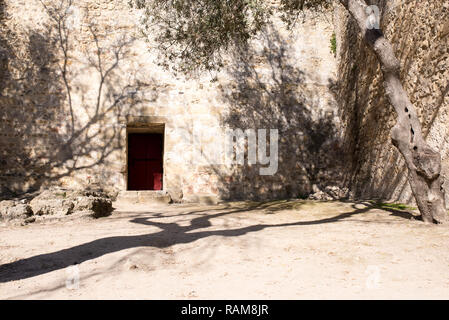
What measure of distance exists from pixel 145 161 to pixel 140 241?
602 centimetres

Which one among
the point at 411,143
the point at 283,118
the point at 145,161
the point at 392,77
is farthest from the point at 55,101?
the point at 411,143

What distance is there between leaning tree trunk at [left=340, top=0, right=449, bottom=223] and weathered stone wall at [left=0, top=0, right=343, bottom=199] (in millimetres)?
4177

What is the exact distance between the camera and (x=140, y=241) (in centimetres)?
408

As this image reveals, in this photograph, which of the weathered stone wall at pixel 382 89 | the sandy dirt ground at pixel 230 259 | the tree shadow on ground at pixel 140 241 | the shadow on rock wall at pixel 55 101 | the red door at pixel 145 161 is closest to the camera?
the sandy dirt ground at pixel 230 259

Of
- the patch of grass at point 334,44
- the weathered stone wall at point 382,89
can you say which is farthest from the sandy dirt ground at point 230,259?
the patch of grass at point 334,44

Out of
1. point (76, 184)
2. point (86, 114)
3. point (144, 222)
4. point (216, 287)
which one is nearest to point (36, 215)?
point (144, 222)

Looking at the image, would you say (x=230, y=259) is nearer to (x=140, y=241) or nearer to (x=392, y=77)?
(x=140, y=241)

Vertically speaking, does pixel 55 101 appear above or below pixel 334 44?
below

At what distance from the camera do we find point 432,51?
5.72 meters

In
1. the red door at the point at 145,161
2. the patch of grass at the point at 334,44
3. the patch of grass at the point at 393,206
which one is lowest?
Answer: the patch of grass at the point at 393,206

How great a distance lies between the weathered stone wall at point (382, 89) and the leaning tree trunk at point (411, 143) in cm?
74

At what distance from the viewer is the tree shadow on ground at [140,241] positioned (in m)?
3.16

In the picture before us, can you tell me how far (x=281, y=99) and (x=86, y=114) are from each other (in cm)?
503

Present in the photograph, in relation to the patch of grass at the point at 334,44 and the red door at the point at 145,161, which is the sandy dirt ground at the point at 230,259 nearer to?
the red door at the point at 145,161
